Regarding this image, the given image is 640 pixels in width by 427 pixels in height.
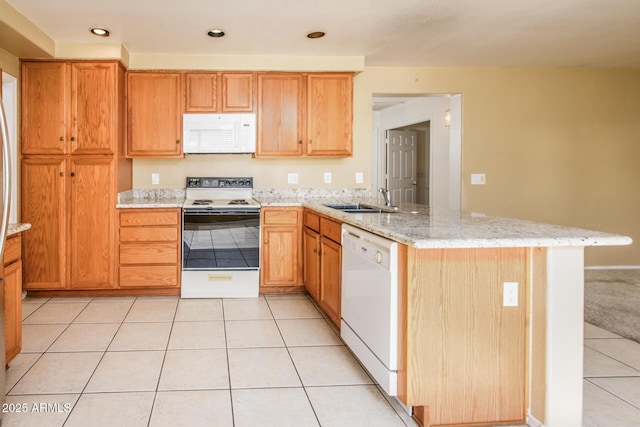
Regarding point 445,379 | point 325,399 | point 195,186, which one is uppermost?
point 195,186

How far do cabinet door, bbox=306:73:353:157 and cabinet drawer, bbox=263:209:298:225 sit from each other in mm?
676

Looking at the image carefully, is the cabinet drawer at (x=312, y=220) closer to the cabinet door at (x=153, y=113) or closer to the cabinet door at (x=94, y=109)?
the cabinet door at (x=153, y=113)

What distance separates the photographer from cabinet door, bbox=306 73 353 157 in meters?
4.51

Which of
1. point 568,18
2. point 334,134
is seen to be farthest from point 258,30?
point 568,18

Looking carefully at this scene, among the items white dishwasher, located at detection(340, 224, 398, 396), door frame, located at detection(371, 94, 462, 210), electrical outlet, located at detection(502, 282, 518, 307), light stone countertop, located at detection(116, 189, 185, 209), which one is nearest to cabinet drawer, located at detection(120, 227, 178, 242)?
light stone countertop, located at detection(116, 189, 185, 209)

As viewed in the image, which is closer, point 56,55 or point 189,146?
point 56,55

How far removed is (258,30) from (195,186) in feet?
5.42

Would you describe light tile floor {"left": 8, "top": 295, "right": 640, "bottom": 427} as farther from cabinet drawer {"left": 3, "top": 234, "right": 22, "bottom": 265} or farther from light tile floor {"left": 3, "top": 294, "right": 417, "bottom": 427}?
cabinet drawer {"left": 3, "top": 234, "right": 22, "bottom": 265}

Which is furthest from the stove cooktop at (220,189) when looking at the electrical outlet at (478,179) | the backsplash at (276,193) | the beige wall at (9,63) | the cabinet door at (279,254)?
the electrical outlet at (478,179)

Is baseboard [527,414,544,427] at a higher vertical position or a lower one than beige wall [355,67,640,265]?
lower

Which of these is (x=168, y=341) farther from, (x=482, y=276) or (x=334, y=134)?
(x=334, y=134)

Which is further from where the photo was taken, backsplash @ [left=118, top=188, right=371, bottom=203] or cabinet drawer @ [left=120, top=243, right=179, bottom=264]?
backsplash @ [left=118, top=188, right=371, bottom=203]

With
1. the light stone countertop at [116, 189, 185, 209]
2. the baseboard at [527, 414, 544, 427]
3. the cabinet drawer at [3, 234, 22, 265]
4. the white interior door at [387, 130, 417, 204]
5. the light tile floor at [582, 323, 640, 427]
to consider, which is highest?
the white interior door at [387, 130, 417, 204]

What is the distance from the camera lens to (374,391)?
228 cm
